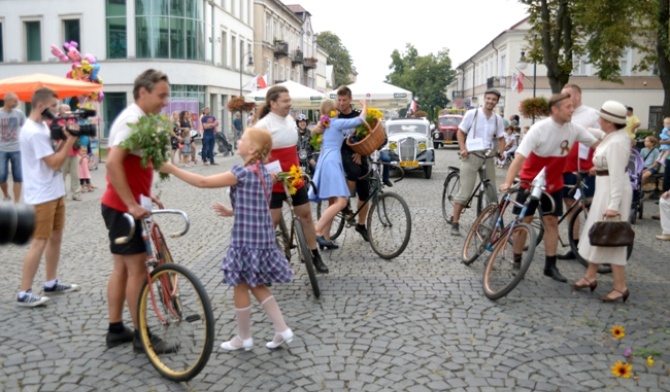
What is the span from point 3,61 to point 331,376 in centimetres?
4340

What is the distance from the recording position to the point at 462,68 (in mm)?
92062

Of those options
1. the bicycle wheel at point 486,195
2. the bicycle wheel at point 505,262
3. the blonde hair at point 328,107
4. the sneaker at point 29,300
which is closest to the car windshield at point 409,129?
the bicycle wheel at point 486,195

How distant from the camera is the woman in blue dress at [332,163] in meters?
7.16

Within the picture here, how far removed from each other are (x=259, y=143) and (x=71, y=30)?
40217 millimetres

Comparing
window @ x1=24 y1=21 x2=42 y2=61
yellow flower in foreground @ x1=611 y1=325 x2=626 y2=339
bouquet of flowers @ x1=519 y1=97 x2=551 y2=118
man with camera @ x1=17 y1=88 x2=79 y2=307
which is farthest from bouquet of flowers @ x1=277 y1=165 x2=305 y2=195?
window @ x1=24 y1=21 x2=42 y2=61

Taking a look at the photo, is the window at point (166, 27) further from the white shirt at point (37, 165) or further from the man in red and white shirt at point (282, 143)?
the white shirt at point (37, 165)

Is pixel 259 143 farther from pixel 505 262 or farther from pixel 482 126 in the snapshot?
pixel 482 126

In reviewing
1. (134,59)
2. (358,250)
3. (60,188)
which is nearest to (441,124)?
(134,59)

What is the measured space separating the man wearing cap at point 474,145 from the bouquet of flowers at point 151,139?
5.71 meters

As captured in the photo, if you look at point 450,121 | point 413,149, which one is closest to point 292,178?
point 413,149

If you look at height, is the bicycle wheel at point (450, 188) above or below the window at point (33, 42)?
below

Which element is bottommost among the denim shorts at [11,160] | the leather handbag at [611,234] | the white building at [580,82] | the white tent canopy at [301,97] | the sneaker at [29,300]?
the sneaker at [29,300]

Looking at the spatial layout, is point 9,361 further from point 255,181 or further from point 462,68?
point 462,68

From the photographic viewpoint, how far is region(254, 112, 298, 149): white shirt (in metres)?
6.20
